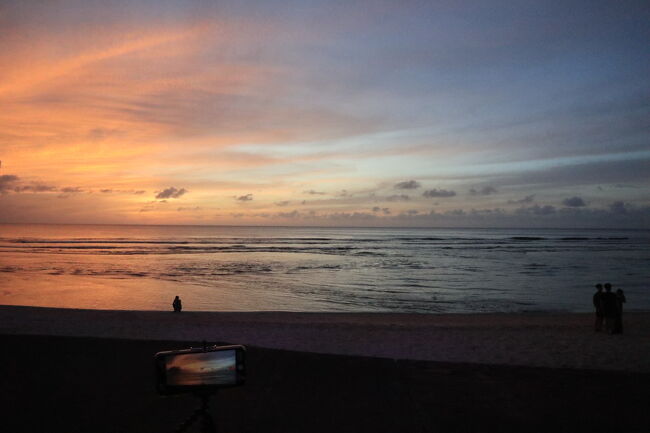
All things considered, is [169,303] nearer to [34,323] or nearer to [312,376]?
[34,323]

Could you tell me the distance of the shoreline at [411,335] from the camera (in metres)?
9.92

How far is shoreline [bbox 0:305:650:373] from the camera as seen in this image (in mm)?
9922

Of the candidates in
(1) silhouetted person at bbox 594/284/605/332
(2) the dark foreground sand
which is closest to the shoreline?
(1) silhouetted person at bbox 594/284/605/332

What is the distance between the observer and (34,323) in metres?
14.4

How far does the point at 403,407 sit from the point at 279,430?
1.71m

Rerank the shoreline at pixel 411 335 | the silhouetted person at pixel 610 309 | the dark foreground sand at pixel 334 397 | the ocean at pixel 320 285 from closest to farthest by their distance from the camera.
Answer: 1. the dark foreground sand at pixel 334 397
2. the shoreline at pixel 411 335
3. the silhouetted person at pixel 610 309
4. the ocean at pixel 320 285

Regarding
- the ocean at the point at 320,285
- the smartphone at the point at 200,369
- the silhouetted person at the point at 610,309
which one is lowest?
the ocean at the point at 320,285

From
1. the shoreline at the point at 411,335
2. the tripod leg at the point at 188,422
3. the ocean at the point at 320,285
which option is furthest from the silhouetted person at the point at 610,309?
the tripod leg at the point at 188,422

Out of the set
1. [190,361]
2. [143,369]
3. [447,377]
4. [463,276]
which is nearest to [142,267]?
[463,276]

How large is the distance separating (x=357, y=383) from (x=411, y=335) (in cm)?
528

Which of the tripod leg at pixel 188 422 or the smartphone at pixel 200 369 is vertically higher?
the smartphone at pixel 200 369

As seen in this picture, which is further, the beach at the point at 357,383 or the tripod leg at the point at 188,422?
the beach at the point at 357,383

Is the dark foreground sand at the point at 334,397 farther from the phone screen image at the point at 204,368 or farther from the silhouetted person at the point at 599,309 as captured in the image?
the silhouetted person at the point at 599,309

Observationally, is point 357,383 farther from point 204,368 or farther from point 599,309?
point 599,309
